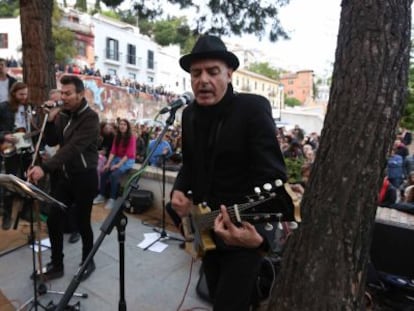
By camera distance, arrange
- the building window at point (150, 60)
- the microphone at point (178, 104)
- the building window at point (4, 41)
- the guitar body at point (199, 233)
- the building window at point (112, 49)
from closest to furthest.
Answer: the guitar body at point (199, 233), the microphone at point (178, 104), the building window at point (4, 41), the building window at point (112, 49), the building window at point (150, 60)

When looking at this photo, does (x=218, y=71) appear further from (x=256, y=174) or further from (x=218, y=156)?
(x=256, y=174)

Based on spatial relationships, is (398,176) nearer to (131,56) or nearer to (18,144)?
(18,144)

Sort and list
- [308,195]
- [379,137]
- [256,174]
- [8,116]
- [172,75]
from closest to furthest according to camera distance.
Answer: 1. [256,174]
2. [379,137]
3. [308,195]
4. [8,116]
5. [172,75]

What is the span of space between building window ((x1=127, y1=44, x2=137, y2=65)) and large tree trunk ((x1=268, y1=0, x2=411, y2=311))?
1473 inches

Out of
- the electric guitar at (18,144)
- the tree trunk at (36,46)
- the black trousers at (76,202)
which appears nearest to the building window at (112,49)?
the tree trunk at (36,46)

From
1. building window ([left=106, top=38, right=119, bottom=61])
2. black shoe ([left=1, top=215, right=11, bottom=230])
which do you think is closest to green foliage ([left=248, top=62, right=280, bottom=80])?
building window ([left=106, top=38, right=119, bottom=61])

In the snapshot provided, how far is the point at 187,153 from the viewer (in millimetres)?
2062

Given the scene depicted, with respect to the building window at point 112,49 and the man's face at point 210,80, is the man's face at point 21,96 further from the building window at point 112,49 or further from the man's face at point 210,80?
the building window at point 112,49

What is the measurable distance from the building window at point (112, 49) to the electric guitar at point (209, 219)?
35021 mm

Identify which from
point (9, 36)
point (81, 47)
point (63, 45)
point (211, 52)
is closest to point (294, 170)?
point (211, 52)

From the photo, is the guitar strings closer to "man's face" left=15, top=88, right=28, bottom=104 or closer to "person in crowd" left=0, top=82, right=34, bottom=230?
"person in crowd" left=0, top=82, right=34, bottom=230

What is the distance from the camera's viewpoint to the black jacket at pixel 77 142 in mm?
2973

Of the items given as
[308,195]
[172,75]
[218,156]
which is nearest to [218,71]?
[218,156]

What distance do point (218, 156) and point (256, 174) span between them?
0.74 feet
